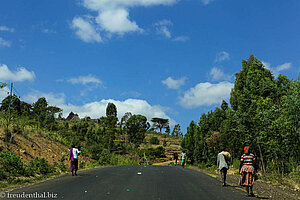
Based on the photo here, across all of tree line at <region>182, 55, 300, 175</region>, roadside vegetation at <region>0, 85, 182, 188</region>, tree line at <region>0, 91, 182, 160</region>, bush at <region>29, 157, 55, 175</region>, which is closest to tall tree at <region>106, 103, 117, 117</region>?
tree line at <region>0, 91, 182, 160</region>

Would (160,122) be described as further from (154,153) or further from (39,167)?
(39,167)

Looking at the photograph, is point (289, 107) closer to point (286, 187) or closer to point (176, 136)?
point (286, 187)

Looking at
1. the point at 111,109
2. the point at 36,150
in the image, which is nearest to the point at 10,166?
the point at 36,150

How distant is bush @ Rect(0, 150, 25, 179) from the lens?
14828 millimetres

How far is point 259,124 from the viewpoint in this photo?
71.9ft

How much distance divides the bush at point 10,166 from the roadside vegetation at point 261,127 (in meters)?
15.2

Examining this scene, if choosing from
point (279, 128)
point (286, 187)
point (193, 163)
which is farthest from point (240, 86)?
point (286, 187)

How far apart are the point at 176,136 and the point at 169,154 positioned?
41282 millimetres

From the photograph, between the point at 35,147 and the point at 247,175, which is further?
the point at 35,147

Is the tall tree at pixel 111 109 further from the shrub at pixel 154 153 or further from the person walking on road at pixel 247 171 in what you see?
the person walking on road at pixel 247 171

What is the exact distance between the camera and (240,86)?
37.6 m

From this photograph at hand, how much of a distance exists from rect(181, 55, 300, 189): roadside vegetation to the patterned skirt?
223 inches

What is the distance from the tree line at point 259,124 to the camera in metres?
17.5

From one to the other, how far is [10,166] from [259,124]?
17.9m
